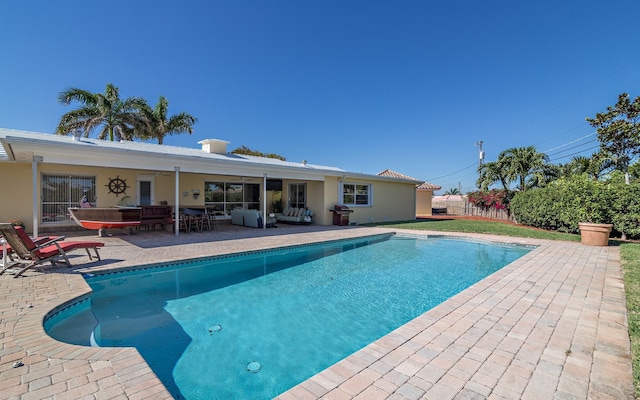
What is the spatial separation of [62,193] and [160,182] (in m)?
3.60

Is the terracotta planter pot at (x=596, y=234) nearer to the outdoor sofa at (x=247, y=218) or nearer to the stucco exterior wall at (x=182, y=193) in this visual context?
the stucco exterior wall at (x=182, y=193)

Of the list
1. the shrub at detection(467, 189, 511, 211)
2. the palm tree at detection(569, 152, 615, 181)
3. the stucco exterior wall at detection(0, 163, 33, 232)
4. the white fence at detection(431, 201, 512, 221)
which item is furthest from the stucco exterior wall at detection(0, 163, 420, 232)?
the palm tree at detection(569, 152, 615, 181)

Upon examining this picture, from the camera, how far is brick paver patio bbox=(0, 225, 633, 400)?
7.54ft

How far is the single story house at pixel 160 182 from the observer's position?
9.11m

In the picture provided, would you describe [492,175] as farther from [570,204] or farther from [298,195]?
[298,195]

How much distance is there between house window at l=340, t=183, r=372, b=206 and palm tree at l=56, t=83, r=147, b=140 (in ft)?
53.6

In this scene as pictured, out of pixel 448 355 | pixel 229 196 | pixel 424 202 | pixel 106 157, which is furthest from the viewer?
pixel 424 202

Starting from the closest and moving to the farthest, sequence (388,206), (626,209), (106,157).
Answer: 1. (106,157)
2. (626,209)
3. (388,206)

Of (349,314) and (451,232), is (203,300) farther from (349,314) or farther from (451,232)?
(451,232)

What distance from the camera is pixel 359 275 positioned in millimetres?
7309

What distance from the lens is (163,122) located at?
78.7 ft

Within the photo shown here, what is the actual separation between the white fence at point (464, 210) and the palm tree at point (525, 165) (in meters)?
2.89

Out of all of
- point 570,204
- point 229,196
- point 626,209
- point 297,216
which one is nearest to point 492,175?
point 570,204

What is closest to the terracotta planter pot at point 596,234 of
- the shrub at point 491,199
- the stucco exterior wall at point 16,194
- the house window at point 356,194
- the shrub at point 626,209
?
the shrub at point 626,209
